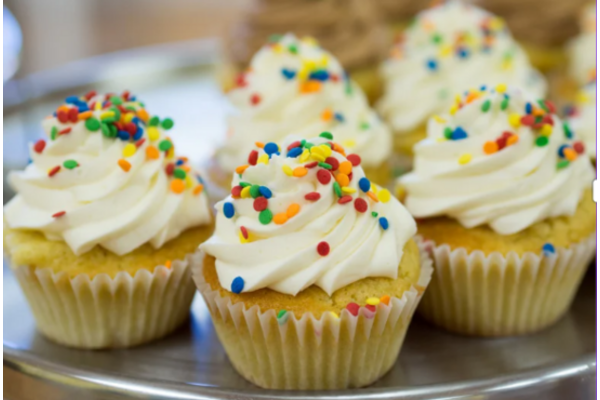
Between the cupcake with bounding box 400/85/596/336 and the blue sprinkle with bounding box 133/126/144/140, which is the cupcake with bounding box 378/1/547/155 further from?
the blue sprinkle with bounding box 133/126/144/140

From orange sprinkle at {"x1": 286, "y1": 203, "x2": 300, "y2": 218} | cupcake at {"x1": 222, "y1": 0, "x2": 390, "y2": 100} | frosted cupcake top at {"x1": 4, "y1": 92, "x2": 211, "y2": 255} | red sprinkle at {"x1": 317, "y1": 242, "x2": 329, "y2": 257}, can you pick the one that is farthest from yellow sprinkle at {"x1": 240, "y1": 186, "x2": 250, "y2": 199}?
cupcake at {"x1": 222, "y1": 0, "x2": 390, "y2": 100}

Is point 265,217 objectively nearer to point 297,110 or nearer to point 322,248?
point 322,248

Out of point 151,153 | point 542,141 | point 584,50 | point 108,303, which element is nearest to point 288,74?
point 151,153

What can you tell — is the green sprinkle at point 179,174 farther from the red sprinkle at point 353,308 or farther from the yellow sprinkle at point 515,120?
the yellow sprinkle at point 515,120

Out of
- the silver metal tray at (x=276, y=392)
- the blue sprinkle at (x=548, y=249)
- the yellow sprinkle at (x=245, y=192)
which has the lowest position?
the silver metal tray at (x=276, y=392)

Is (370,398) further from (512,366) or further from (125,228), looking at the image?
(125,228)

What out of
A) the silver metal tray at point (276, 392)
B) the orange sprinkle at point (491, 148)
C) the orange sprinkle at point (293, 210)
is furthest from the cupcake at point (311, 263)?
the orange sprinkle at point (491, 148)
